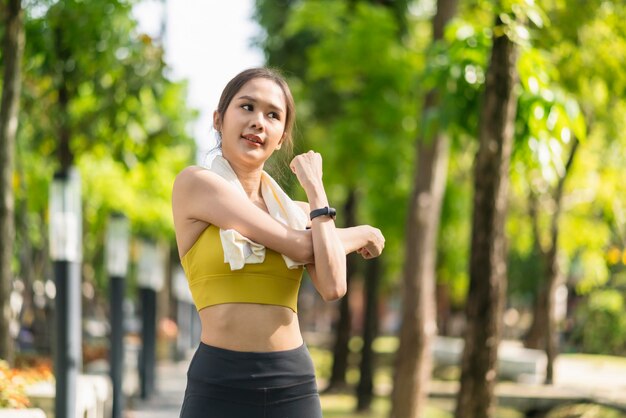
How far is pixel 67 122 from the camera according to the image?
13945 millimetres

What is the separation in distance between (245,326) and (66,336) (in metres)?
5.81

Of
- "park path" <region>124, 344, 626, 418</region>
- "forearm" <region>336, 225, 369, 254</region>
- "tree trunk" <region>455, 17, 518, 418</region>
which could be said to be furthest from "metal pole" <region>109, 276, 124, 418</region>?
"forearm" <region>336, 225, 369, 254</region>

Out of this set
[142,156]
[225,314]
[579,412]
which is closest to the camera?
[225,314]

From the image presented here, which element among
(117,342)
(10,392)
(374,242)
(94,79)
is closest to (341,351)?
(117,342)

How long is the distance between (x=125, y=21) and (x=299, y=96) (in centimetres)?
921

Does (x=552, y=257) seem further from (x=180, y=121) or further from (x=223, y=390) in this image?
(x=223, y=390)

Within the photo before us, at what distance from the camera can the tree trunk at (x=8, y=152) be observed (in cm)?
895

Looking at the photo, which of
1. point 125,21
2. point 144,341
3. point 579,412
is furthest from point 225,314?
point 579,412

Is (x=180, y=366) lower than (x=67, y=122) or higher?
lower

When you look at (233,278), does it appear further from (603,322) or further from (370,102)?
(603,322)

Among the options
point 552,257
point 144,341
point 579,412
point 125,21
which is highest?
point 125,21

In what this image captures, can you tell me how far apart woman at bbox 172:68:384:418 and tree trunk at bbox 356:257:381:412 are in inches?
723

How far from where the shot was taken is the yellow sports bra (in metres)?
2.99

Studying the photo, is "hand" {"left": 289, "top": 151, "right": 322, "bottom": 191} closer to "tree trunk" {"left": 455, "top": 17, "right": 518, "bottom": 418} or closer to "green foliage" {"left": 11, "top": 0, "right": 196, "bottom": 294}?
"tree trunk" {"left": 455, "top": 17, "right": 518, "bottom": 418}
